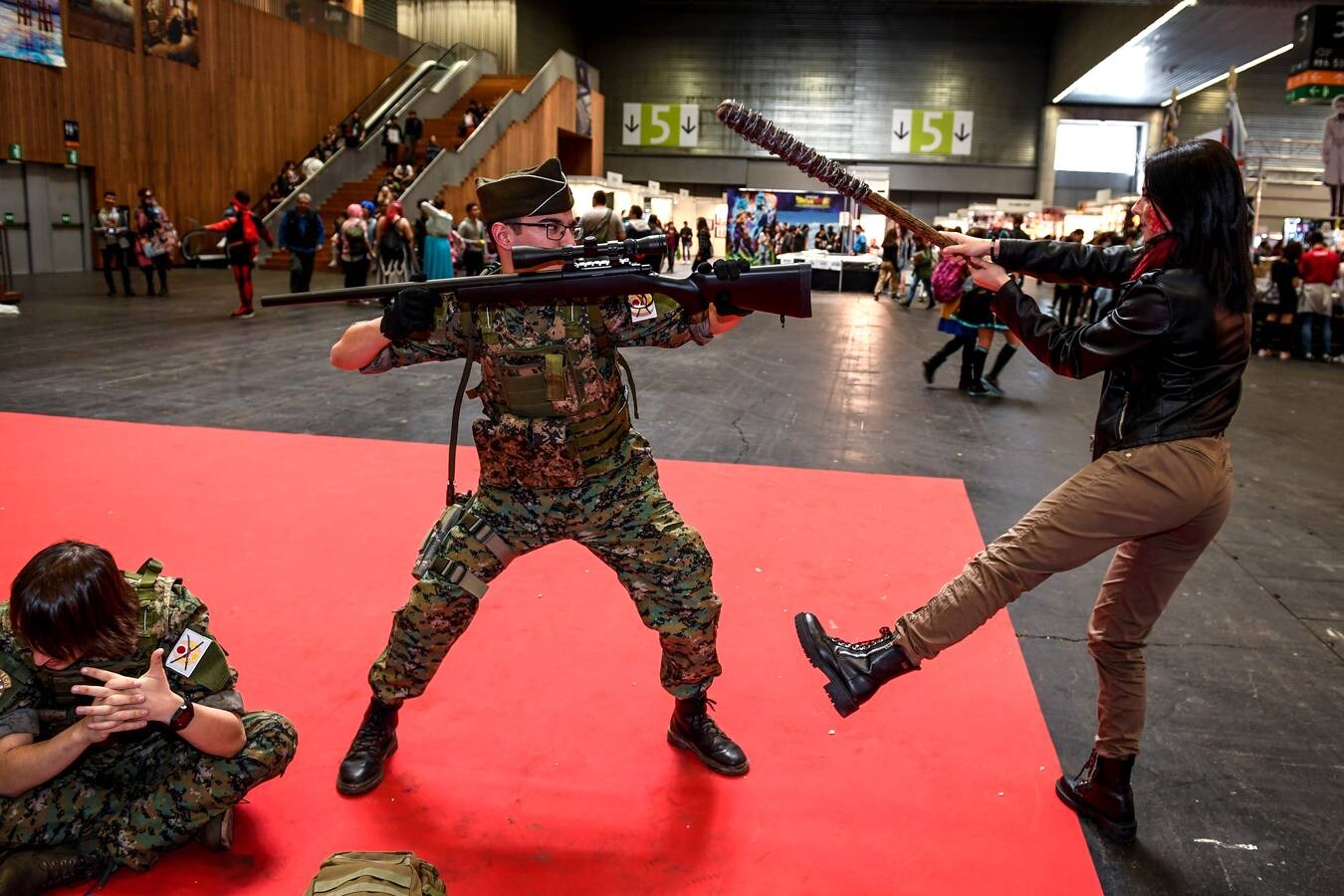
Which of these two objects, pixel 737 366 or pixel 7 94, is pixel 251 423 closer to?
pixel 737 366

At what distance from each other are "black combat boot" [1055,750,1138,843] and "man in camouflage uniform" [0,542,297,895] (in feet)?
6.44

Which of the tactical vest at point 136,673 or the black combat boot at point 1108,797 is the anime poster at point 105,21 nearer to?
the tactical vest at point 136,673

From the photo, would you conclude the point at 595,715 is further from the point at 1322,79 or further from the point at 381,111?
the point at 381,111

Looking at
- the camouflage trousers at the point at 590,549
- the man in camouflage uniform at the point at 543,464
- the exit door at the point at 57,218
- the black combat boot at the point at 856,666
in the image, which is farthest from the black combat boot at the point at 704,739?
the exit door at the point at 57,218

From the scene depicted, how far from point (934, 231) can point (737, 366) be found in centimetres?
757

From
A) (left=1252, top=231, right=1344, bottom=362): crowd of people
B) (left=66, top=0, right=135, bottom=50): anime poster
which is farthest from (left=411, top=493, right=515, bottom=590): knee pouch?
(left=66, top=0, right=135, bottom=50): anime poster

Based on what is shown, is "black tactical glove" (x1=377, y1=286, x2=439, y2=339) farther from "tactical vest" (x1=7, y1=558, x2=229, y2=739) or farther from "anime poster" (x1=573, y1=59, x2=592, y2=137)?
"anime poster" (x1=573, y1=59, x2=592, y2=137)

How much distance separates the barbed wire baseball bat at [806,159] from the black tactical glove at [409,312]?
0.88 metres

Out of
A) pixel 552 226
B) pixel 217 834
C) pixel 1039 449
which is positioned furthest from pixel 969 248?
pixel 1039 449

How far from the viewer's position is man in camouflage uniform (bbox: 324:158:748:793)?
7.50 feet

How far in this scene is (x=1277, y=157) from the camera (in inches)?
885

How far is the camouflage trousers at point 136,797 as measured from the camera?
77.7 inches

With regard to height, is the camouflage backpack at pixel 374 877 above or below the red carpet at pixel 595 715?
above

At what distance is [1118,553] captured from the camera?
2463mm
